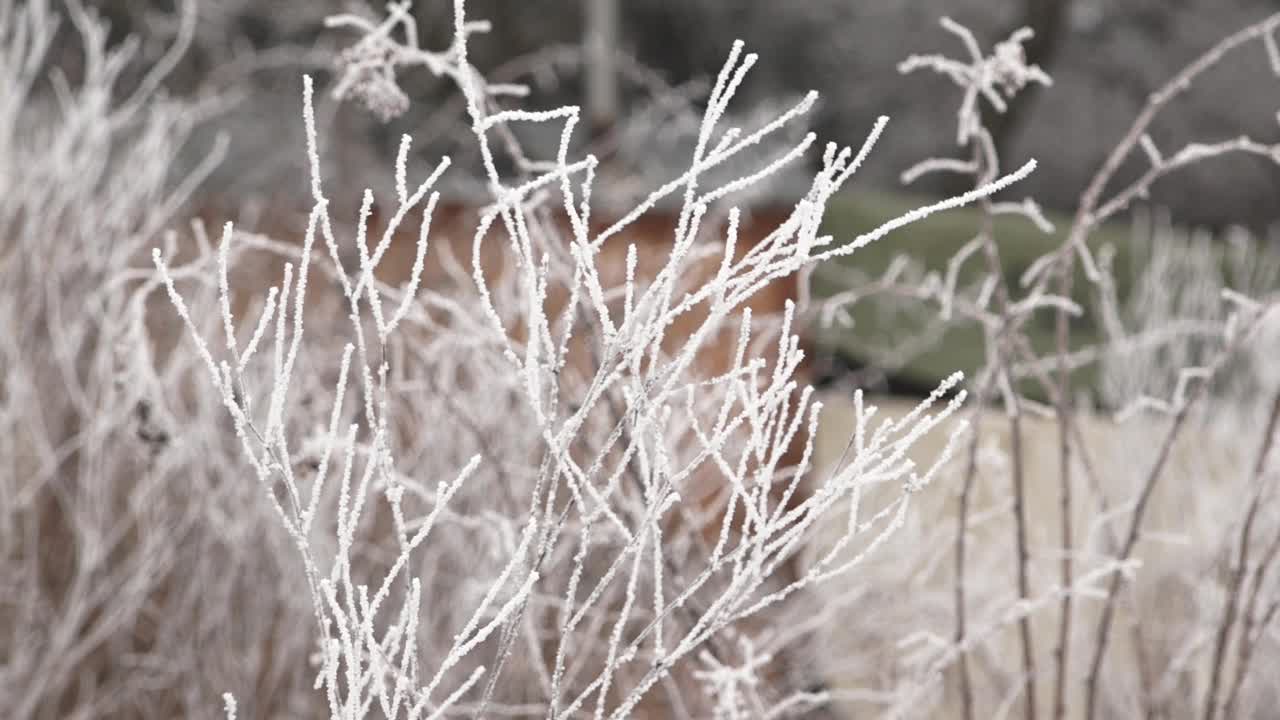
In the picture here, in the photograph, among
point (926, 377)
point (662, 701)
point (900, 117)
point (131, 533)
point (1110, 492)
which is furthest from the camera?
point (900, 117)

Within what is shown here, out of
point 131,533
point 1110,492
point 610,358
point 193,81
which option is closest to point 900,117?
point 193,81

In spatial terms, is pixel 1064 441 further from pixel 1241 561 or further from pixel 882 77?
pixel 882 77

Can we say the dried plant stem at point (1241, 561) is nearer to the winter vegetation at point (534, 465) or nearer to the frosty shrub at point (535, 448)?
the winter vegetation at point (534, 465)

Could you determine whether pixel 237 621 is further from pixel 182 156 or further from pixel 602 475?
pixel 182 156

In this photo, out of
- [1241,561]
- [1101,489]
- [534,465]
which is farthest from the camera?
[534,465]

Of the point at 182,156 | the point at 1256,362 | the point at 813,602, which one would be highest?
the point at 182,156

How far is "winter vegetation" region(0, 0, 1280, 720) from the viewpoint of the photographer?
24.0 inches

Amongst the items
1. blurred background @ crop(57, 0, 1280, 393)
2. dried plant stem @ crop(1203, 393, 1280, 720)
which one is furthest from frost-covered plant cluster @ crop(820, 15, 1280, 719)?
blurred background @ crop(57, 0, 1280, 393)

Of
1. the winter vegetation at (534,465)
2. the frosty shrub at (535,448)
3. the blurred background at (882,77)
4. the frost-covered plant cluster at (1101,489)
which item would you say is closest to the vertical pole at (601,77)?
the blurred background at (882,77)

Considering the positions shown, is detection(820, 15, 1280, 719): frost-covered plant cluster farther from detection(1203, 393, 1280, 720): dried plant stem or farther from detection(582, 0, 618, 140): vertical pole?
detection(582, 0, 618, 140): vertical pole

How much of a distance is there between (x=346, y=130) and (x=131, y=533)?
327cm

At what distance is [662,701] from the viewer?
1462 mm

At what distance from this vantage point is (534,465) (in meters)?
1.49

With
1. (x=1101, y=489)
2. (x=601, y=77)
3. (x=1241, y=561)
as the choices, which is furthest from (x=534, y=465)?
(x=601, y=77)
